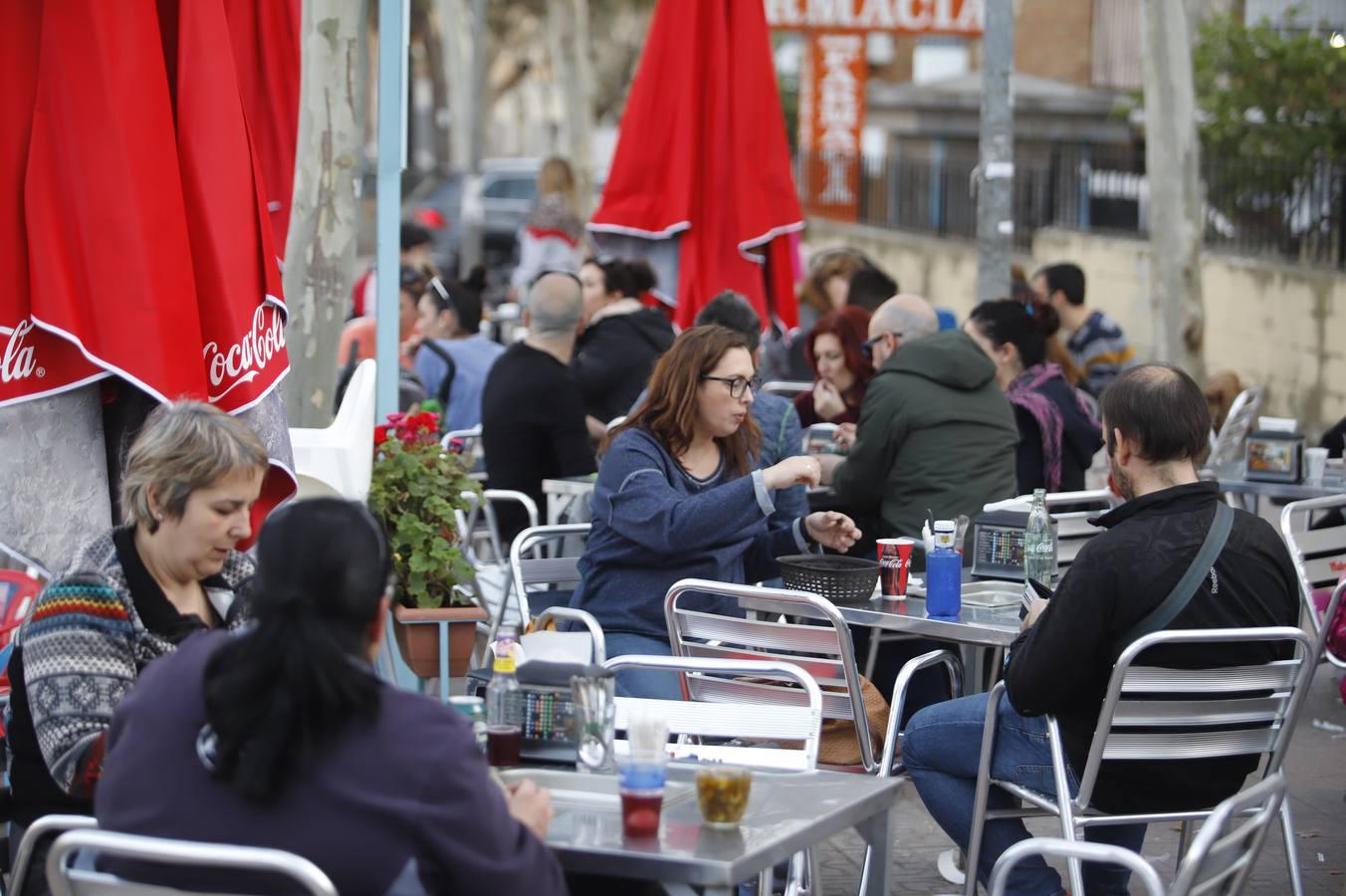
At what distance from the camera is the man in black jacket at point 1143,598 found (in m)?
4.16

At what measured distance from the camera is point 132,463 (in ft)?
11.7

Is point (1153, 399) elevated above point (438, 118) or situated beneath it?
situated beneath

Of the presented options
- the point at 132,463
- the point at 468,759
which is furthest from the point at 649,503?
the point at 468,759

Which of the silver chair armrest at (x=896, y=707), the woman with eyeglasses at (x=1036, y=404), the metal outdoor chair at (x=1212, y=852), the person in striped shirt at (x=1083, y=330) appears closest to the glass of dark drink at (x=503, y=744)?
the metal outdoor chair at (x=1212, y=852)

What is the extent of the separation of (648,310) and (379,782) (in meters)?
6.30

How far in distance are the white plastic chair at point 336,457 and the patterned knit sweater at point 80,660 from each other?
1.53 meters

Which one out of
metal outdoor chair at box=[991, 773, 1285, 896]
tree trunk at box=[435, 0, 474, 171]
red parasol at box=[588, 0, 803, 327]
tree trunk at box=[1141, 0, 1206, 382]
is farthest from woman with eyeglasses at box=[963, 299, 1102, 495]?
tree trunk at box=[435, 0, 474, 171]

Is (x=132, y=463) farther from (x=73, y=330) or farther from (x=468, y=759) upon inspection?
(x=468, y=759)

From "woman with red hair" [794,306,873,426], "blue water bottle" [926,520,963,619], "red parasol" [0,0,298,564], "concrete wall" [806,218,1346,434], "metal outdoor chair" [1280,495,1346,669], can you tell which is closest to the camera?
"red parasol" [0,0,298,564]

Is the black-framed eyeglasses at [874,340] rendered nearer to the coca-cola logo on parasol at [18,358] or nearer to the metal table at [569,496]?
the metal table at [569,496]

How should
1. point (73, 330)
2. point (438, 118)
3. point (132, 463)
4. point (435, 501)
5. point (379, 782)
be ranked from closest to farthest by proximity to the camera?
point (379, 782), point (132, 463), point (73, 330), point (435, 501), point (438, 118)

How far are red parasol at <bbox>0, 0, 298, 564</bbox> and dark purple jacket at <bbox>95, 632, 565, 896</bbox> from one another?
1.50 metres

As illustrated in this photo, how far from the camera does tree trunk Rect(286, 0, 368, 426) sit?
619 cm

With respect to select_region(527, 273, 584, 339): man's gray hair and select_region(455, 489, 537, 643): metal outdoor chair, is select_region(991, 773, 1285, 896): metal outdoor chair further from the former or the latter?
select_region(527, 273, 584, 339): man's gray hair
